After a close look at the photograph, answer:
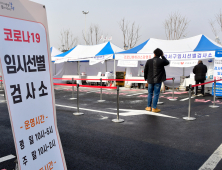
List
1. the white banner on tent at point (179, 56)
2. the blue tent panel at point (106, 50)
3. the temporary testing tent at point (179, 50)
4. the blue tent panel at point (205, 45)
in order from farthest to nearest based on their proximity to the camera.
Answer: the blue tent panel at point (106, 50) → the temporary testing tent at point (179, 50) → the blue tent panel at point (205, 45) → the white banner on tent at point (179, 56)

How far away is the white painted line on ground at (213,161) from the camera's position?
10.7ft

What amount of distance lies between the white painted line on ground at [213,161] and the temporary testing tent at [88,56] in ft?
39.5

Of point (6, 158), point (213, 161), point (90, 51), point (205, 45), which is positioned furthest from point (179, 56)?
point (6, 158)

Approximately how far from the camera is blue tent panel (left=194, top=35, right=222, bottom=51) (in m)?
12.2

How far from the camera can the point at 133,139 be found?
4.59 meters

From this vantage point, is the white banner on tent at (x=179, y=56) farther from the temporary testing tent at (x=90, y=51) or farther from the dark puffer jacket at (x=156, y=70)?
the dark puffer jacket at (x=156, y=70)

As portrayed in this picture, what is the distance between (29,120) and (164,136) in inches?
137

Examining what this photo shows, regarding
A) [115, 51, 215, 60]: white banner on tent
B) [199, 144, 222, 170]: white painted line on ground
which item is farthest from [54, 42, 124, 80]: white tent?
[199, 144, 222, 170]: white painted line on ground

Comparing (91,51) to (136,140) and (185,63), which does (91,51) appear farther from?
(136,140)

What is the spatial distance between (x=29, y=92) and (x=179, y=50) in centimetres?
1301

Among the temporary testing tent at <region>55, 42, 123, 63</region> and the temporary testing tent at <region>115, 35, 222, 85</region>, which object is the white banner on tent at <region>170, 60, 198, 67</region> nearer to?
the temporary testing tent at <region>115, 35, 222, 85</region>

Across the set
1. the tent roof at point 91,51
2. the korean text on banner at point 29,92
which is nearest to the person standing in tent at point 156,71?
the korean text on banner at point 29,92

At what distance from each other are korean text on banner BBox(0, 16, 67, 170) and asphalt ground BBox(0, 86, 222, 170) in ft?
3.94

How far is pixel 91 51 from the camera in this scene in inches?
699
